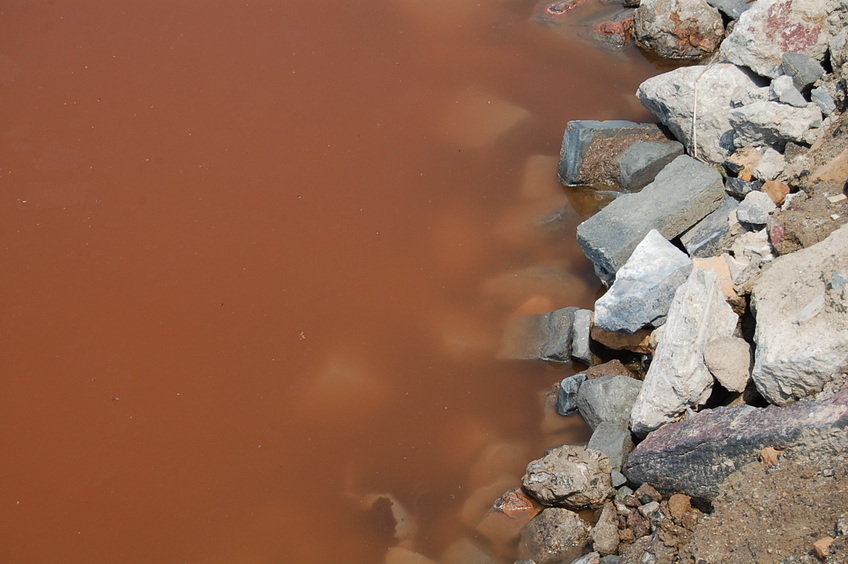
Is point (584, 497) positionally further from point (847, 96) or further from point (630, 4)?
point (630, 4)

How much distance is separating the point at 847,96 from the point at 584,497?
282 centimetres

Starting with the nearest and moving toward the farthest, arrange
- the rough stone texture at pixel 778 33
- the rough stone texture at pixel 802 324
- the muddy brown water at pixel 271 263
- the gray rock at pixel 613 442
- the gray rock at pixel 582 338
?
the rough stone texture at pixel 802 324 → the gray rock at pixel 613 442 → the muddy brown water at pixel 271 263 → the gray rock at pixel 582 338 → the rough stone texture at pixel 778 33

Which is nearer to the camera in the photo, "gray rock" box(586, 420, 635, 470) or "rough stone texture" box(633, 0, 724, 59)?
"gray rock" box(586, 420, 635, 470)

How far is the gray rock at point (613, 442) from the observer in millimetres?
3854

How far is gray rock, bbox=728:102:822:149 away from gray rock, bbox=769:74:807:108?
0.11 feet

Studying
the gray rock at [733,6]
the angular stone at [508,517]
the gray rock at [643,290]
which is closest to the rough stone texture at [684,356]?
the gray rock at [643,290]

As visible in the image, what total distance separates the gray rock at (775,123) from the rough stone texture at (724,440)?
1928 mm

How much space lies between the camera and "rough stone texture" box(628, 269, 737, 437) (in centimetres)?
375

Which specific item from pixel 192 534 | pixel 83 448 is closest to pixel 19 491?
pixel 83 448

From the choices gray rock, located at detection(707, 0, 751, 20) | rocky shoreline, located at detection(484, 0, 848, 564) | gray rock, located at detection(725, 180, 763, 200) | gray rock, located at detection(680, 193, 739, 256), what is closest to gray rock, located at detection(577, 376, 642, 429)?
rocky shoreline, located at detection(484, 0, 848, 564)

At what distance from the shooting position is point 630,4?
21.4 ft

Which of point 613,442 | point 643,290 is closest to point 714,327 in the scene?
point 643,290

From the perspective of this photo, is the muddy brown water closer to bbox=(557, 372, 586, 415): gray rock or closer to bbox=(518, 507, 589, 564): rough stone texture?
bbox=(557, 372, 586, 415): gray rock

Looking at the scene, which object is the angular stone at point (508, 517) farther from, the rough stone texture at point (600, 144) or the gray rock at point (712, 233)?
the rough stone texture at point (600, 144)
